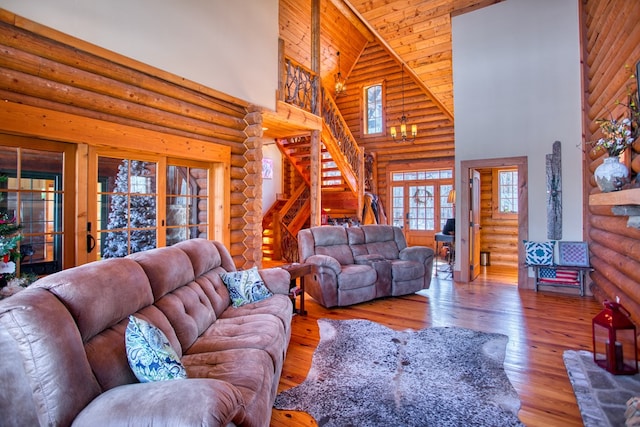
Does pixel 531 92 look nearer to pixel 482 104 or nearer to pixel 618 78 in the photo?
pixel 482 104

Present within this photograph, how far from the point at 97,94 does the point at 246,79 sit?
6.80 feet

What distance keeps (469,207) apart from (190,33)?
4.90m

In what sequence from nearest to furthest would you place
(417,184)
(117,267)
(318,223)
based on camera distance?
(117,267)
(318,223)
(417,184)

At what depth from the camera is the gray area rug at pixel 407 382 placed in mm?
2145

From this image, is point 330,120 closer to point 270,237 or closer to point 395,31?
point 395,31

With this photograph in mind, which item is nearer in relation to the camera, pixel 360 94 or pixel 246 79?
pixel 246 79

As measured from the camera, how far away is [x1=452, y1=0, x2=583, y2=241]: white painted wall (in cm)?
520

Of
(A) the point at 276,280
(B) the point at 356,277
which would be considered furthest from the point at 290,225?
(A) the point at 276,280

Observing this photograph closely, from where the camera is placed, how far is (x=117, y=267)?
1.73m

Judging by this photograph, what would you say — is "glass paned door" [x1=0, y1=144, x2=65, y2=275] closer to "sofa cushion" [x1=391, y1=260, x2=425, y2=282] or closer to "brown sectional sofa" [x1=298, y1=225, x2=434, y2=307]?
"brown sectional sofa" [x1=298, y1=225, x2=434, y2=307]

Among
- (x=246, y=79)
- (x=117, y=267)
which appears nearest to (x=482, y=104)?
(x=246, y=79)

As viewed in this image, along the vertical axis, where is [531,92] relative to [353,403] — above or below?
above

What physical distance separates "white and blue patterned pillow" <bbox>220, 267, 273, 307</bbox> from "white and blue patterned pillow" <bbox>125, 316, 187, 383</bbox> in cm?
147

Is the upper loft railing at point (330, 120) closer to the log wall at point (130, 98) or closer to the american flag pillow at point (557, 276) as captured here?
the log wall at point (130, 98)
